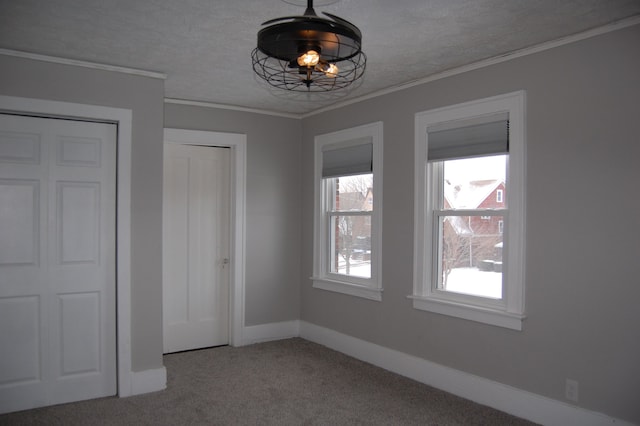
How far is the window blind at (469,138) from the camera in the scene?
348cm

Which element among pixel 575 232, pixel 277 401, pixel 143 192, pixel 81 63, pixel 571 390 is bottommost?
pixel 277 401

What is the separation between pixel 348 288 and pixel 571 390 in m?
2.25

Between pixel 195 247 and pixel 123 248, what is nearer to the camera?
pixel 123 248

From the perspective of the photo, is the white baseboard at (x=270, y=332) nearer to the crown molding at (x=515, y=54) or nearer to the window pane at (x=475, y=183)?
the window pane at (x=475, y=183)

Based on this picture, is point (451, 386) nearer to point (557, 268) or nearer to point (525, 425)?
point (525, 425)

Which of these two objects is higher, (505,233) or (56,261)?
Result: (505,233)

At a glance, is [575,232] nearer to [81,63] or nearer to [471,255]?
[471,255]

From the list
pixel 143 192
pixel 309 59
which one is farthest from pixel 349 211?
pixel 309 59

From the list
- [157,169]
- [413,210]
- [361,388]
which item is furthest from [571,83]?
[157,169]

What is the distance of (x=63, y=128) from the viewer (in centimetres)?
367

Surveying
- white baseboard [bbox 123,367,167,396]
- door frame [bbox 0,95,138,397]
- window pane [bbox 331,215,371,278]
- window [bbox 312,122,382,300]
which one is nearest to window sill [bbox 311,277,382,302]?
window [bbox 312,122,382,300]

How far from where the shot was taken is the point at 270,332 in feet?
17.6

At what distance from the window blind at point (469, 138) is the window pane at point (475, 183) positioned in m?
0.09

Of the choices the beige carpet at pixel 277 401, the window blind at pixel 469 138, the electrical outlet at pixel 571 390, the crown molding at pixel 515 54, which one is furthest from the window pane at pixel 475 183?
the beige carpet at pixel 277 401
